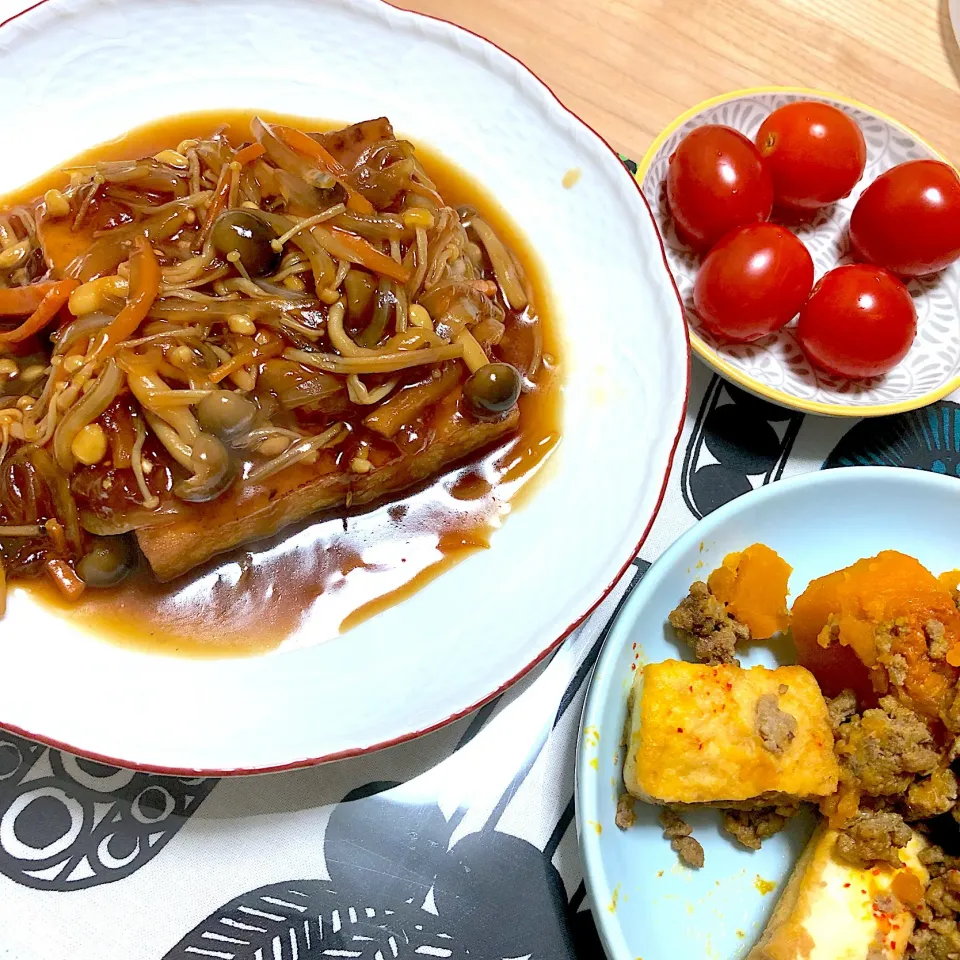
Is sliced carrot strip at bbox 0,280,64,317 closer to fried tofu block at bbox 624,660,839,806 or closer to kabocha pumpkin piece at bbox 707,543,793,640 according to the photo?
fried tofu block at bbox 624,660,839,806

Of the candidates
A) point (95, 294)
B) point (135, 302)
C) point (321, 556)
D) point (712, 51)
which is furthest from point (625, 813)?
point (712, 51)

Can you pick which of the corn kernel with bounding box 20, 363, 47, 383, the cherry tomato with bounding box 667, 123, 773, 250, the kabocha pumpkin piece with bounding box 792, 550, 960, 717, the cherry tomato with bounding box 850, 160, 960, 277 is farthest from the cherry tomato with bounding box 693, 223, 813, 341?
the corn kernel with bounding box 20, 363, 47, 383

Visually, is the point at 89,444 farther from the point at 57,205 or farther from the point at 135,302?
the point at 57,205

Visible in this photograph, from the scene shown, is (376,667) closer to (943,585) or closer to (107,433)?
(107,433)

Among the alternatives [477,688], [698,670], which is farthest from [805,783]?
[477,688]

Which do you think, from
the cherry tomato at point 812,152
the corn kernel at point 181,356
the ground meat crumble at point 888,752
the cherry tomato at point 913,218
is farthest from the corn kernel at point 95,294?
the cherry tomato at point 913,218
